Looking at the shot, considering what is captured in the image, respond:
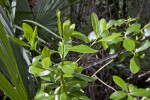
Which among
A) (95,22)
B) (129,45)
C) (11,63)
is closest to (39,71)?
(11,63)

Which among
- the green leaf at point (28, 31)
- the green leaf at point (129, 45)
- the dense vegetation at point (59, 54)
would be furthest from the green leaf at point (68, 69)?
the green leaf at point (129, 45)

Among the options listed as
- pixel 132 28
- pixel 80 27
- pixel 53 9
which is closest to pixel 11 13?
pixel 53 9

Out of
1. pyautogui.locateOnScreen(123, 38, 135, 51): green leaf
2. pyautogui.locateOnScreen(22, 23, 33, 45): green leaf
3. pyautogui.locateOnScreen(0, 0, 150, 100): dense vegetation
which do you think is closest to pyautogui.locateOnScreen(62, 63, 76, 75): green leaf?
pyautogui.locateOnScreen(0, 0, 150, 100): dense vegetation

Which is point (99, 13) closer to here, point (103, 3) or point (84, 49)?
point (103, 3)

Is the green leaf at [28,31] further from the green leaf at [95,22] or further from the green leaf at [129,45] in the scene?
the green leaf at [129,45]

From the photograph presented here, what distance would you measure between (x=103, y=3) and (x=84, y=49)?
1.73m

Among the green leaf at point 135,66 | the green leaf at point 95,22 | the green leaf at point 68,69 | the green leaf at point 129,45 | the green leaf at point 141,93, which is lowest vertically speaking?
the green leaf at point 141,93

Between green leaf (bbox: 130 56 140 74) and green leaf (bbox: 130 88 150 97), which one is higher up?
green leaf (bbox: 130 56 140 74)

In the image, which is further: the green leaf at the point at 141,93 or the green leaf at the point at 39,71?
the green leaf at the point at 141,93

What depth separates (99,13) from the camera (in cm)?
196

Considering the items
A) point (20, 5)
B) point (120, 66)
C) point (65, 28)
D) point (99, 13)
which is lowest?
point (120, 66)

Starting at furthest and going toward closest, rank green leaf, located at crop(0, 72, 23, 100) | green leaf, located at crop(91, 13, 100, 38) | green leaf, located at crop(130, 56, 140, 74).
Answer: green leaf, located at crop(130, 56, 140, 74)
green leaf, located at crop(91, 13, 100, 38)
green leaf, located at crop(0, 72, 23, 100)

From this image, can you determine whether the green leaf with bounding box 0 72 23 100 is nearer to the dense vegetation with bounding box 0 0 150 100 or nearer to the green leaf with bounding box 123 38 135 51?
the dense vegetation with bounding box 0 0 150 100

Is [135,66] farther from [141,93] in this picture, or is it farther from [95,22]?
[95,22]
